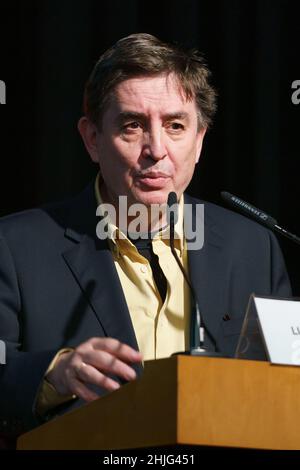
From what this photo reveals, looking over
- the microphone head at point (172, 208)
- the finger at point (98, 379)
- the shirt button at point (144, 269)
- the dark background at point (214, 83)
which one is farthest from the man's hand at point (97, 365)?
the dark background at point (214, 83)

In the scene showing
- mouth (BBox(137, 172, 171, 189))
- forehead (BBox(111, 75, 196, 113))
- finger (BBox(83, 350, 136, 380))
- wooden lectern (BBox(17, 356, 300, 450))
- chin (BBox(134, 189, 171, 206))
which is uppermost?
forehead (BBox(111, 75, 196, 113))

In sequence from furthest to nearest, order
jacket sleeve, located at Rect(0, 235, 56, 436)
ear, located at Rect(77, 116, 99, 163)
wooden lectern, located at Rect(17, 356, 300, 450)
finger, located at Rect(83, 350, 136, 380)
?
ear, located at Rect(77, 116, 99, 163)
jacket sleeve, located at Rect(0, 235, 56, 436)
finger, located at Rect(83, 350, 136, 380)
wooden lectern, located at Rect(17, 356, 300, 450)

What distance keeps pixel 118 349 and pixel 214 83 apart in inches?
64.4

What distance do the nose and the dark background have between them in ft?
2.15

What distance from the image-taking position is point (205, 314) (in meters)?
2.30

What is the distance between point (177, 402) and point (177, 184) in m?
0.98

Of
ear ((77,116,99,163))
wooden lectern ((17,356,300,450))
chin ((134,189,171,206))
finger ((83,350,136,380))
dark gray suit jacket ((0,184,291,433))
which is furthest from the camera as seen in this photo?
ear ((77,116,99,163))

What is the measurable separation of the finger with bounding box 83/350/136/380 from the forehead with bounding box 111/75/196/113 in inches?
35.7

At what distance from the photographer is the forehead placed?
2395mm

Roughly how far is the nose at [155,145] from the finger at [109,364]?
0.82m

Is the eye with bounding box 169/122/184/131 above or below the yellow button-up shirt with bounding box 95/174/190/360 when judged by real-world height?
above

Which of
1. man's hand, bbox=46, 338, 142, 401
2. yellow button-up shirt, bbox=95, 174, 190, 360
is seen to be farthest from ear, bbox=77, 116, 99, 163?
man's hand, bbox=46, 338, 142, 401

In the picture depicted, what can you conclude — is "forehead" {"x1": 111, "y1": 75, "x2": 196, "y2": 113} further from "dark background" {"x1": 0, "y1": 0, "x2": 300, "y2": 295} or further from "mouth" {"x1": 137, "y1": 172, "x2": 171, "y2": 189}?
"dark background" {"x1": 0, "y1": 0, "x2": 300, "y2": 295}

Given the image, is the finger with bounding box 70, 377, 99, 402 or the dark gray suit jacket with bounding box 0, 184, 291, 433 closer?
the finger with bounding box 70, 377, 99, 402
